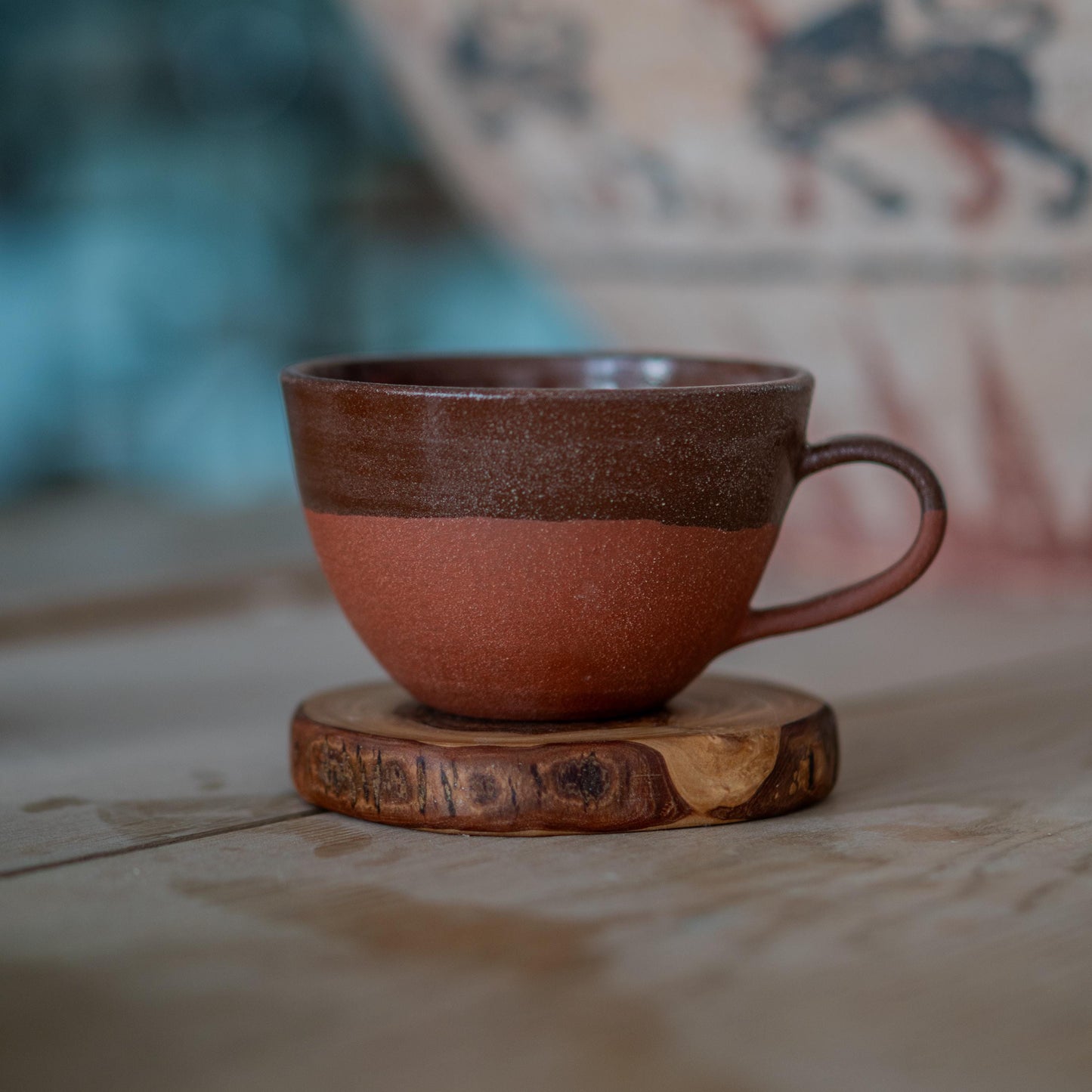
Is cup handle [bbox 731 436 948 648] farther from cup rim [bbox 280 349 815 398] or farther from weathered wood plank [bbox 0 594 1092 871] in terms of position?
weathered wood plank [bbox 0 594 1092 871]

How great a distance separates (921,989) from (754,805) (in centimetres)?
11

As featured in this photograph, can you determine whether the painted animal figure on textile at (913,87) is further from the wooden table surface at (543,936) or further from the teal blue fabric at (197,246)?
the teal blue fabric at (197,246)

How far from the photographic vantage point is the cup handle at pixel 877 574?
412 mm

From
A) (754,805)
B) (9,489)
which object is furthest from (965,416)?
(9,489)

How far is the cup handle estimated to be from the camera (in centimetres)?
41

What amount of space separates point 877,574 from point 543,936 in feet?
0.53

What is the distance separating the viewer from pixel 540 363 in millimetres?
475

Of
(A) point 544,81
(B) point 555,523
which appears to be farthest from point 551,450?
(A) point 544,81

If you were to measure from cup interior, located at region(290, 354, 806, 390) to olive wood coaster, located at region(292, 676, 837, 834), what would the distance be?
0.35 feet

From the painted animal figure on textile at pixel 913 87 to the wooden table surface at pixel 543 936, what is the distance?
26cm

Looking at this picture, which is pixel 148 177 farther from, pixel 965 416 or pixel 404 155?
pixel 965 416

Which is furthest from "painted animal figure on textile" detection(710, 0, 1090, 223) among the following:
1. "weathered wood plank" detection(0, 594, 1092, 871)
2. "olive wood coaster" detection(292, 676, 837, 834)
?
"olive wood coaster" detection(292, 676, 837, 834)

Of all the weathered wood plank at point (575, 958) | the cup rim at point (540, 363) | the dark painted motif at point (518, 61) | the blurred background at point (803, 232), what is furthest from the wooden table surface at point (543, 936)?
the dark painted motif at point (518, 61)

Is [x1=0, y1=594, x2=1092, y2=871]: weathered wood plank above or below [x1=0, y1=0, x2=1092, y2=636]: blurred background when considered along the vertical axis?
below
